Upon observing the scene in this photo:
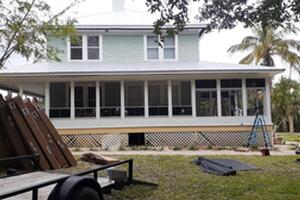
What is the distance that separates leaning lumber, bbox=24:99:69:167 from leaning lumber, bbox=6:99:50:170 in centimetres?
46

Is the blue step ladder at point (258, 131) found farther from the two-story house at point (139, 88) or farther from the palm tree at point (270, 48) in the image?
the palm tree at point (270, 48)

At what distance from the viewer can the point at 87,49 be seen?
2170cm

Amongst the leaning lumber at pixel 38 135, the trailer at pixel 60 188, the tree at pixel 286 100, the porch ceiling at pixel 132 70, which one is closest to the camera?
the trailer at pixel 60 188

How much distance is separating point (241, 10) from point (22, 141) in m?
6.53

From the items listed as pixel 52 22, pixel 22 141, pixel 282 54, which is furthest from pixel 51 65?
pixel 282 54

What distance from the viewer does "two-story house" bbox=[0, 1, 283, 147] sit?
18.6 metres

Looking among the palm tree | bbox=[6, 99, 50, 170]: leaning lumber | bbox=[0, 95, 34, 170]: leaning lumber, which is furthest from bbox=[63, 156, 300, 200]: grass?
the palm tree

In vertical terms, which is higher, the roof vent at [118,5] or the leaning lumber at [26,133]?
the roof vent at [118,5]

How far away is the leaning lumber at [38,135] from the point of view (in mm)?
10180

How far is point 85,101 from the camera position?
21.3m

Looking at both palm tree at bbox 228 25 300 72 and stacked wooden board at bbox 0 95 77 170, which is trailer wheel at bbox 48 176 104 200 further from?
palm tree at bbox 228 25 300 72

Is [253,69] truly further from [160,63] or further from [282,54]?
[282,54]

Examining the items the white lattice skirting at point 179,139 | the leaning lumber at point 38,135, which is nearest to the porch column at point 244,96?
the white lattice skirting at point 179,139

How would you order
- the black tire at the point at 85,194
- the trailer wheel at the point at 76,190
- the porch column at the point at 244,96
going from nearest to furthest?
the trailer wheel at the point at 76,190 < the black tire at the point at 85,194 < the porch column at the point at 244,96
